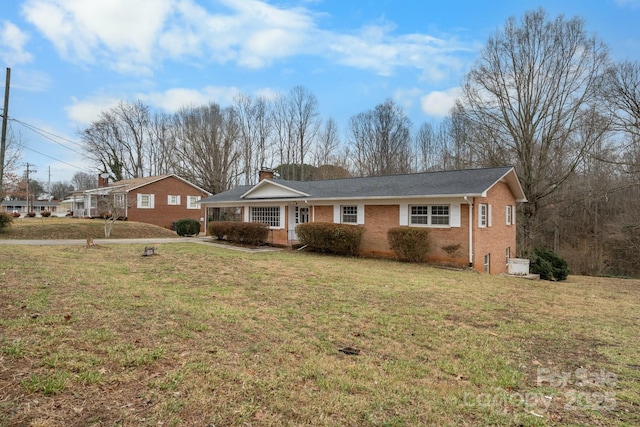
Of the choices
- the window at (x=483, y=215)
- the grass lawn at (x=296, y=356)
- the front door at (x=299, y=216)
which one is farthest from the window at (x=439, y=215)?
the front door at (x=299, y=216)

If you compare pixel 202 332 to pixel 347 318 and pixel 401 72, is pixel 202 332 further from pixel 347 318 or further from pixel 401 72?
pixel 401 72

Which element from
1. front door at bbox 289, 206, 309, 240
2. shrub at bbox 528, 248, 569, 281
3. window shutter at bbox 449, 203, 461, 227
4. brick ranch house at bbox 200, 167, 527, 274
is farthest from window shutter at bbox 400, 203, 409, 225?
shrub at bbox 528, 248, 569, 281

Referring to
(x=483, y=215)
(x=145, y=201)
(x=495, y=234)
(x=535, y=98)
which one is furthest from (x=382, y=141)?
(x=483, y=215)

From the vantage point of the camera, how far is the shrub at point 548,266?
18.1 metres

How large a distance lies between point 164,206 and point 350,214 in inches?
855

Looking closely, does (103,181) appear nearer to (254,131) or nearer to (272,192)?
(254,131)

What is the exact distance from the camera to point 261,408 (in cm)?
304

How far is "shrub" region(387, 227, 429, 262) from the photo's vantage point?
47.7 ft

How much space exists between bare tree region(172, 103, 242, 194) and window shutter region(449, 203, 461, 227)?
30142 millimetres

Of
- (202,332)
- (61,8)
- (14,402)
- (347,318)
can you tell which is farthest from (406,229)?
(61,8)

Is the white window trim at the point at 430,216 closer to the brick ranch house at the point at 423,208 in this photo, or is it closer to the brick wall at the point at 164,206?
the brick ranch house at the point at 423,208

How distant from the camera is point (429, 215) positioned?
49.5 feet

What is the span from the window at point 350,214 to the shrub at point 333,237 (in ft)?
2.48

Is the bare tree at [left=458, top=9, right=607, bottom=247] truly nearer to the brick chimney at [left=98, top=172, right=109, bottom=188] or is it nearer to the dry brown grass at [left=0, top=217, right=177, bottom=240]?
the dry brown grass at [left=0, top=217, right=177, bottom=240]
